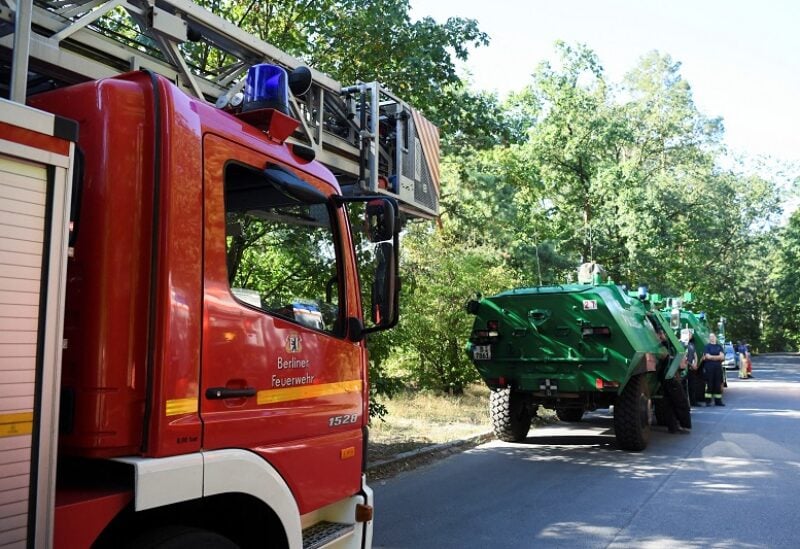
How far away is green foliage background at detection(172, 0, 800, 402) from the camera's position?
867 centimetres

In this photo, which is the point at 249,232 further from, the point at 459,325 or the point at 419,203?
the point at 459,325

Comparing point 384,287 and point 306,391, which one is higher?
point 384,287

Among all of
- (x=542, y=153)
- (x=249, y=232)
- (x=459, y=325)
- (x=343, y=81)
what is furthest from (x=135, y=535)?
(x=542, y=153)

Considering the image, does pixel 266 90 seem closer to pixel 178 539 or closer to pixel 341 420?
pixel 341 420

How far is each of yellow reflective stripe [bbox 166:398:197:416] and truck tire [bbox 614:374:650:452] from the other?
299 inches

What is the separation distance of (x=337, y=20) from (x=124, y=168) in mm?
6703

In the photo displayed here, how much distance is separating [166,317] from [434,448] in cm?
701

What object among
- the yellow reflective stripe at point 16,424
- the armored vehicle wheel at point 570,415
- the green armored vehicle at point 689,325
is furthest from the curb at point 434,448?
the green armored vehicle at point 689,325

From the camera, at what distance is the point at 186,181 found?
2.68m

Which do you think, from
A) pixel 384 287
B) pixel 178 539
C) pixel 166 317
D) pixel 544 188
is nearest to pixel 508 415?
pixel 384 287

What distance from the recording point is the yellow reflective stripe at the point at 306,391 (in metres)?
2.90

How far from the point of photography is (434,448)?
9023 millimetres

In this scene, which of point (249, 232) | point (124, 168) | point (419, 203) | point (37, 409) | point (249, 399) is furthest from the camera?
point (419, 203)

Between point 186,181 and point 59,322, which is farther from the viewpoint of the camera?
point 186,181
